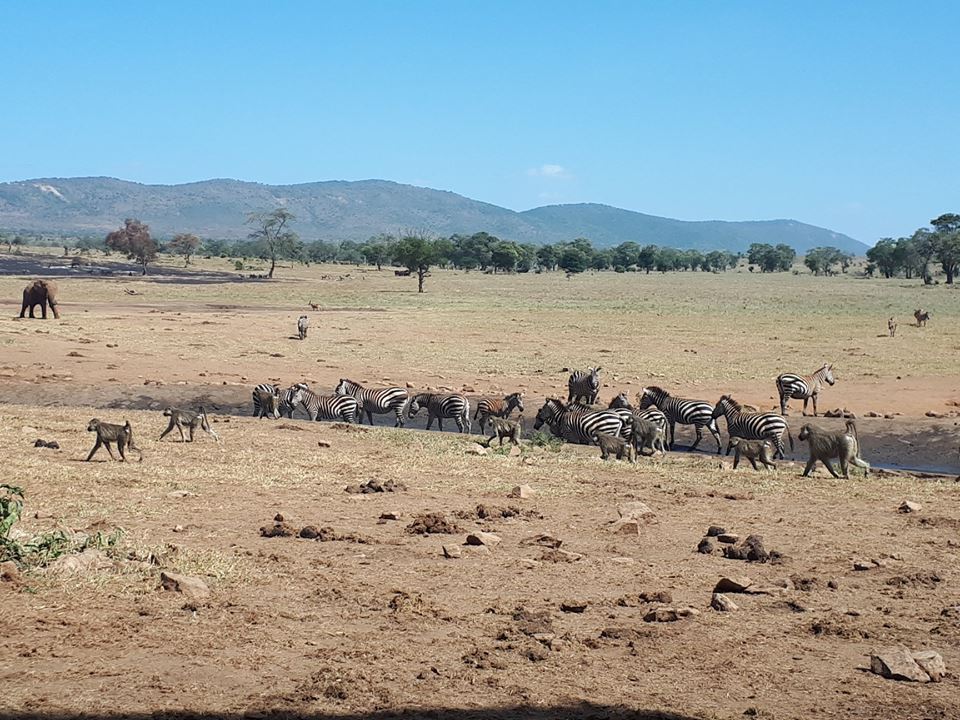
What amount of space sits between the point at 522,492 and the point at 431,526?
7.56 feet

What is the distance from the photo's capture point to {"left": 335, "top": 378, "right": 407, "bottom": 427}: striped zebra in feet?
77.5

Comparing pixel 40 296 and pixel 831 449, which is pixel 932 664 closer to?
pixel 831 449

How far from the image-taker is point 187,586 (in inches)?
353

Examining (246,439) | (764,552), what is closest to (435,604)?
(764,552)

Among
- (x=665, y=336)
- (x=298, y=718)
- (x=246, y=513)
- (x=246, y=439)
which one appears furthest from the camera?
(x=665, y=336)

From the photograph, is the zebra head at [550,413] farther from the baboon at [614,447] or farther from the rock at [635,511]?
the rock at [635,511]

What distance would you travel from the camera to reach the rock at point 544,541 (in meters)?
11.3

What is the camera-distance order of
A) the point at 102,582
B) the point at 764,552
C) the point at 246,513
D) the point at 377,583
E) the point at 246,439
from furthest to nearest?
the point at 246,439 < the point at 246,513 < the point at 764,552 < the point at 377,583 < the point at 102,582

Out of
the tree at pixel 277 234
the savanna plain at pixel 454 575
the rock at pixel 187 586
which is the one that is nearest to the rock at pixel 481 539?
the savanna plain at pixel 454 575

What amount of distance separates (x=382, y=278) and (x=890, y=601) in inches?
2913

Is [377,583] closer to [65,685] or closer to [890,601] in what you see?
[65,685]

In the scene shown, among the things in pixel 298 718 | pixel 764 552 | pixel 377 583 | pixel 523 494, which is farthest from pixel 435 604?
pixel 523 494

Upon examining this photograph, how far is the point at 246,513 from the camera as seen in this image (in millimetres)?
12148

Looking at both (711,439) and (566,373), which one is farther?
(566,373)
